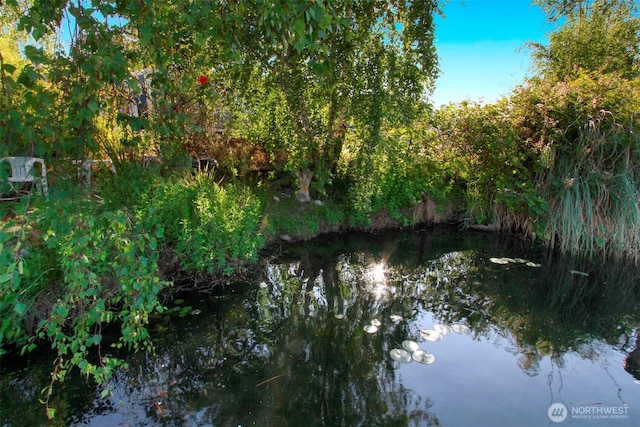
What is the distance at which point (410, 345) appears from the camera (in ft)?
11.2

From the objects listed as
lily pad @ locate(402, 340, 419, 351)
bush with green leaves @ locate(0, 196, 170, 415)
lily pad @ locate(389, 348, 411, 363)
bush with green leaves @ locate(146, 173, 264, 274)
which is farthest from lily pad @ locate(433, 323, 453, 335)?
bush with green leaves @ locate(0, 196, 170, 415)

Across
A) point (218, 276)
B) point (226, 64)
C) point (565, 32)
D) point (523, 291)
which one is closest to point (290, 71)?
point (226, 64)

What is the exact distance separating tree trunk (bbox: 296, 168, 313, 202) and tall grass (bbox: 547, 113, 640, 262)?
4063 mm

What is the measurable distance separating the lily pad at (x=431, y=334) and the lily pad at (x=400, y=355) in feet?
1.19

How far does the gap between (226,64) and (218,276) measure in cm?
286

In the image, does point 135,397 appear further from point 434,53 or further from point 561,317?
point 434,53

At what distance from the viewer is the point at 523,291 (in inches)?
183

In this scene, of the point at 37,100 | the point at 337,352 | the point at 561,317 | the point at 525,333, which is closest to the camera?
the point at 37,100

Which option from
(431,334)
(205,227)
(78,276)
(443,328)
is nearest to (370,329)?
(431,334)

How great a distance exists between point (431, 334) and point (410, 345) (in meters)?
0.33

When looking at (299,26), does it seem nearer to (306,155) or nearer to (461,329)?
(461,329)

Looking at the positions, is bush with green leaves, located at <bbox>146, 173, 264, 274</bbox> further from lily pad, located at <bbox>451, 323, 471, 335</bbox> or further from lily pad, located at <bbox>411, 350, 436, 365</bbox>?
lily pad, located at <bbox>451, 323, 471, 335</bbox>

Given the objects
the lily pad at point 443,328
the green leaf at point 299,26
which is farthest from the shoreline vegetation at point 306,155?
the lily pad at point 443,328

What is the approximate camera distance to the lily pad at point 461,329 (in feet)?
12.1
